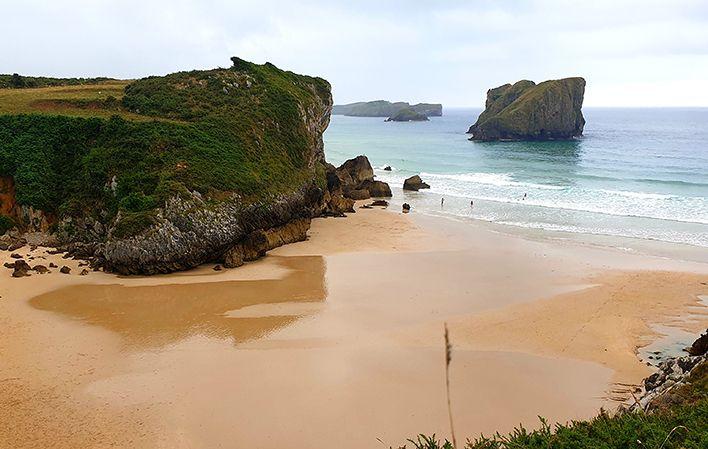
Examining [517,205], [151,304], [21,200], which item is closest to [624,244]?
[517,205]

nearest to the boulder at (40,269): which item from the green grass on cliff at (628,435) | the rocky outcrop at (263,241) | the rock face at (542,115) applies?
the rocky outcrop at (263,241)

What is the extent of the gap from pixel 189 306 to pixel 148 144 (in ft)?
42.1

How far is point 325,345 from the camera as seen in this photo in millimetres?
17484

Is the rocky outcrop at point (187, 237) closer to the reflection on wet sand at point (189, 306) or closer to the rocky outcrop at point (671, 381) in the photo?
the reflection on wet sand at point (189, 306)

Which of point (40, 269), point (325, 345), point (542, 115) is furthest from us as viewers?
point (542, 115)

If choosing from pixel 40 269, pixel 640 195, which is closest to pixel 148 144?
pixel 40 269

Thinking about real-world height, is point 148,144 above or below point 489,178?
above

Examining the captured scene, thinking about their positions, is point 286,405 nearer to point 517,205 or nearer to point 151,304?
point 151,304

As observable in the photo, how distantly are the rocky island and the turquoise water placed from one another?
14.2 metres

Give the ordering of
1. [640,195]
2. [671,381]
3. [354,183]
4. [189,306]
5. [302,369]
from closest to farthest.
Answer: [671,381] → [302,369] → [189,306] → [640,195] → [354,183]

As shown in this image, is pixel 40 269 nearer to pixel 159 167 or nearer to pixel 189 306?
pixel 159 167

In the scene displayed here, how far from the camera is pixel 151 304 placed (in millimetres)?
20812

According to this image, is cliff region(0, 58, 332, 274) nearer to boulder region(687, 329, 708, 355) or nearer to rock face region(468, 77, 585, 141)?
boulder region(687, 329, 708, 355)

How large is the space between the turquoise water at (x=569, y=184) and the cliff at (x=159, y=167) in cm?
1445
